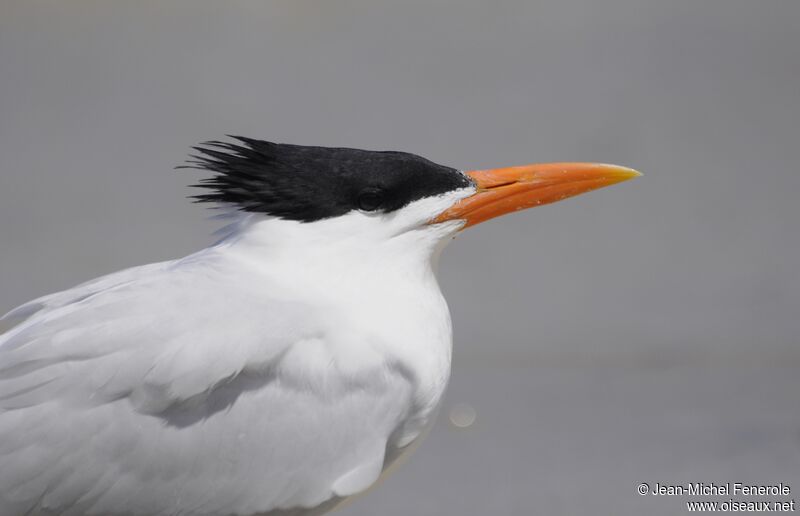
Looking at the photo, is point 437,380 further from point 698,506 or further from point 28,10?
point 28,10

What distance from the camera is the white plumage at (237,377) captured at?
1496mm

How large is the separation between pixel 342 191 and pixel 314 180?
0.05 m

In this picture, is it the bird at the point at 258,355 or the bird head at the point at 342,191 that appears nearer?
the bird at the point at 258,355

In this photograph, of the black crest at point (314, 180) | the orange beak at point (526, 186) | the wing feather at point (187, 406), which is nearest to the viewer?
the wing feather at point (187, 406)

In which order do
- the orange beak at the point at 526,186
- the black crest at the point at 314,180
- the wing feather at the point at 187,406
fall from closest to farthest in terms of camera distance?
the wing feather at the point at 187,406, the black crest at the point at 314,180, the orange beak at the point at 526,186

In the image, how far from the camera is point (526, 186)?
1813 mm

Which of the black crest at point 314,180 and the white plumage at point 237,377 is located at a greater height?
the black crest at point 314,180

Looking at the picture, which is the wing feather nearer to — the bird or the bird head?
the bird

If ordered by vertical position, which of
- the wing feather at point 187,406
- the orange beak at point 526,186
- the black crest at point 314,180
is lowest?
the wing feather at point 187,406

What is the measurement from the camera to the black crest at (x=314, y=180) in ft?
5.47

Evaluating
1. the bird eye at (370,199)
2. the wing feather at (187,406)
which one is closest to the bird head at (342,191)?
the bird eye at (370,199)

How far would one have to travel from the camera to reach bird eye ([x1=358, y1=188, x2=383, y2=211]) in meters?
1.67

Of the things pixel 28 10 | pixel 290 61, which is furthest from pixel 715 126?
pixel 28 10

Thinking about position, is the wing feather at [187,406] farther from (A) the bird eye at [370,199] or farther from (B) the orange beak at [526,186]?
(B) the orange beak at [526,186]
